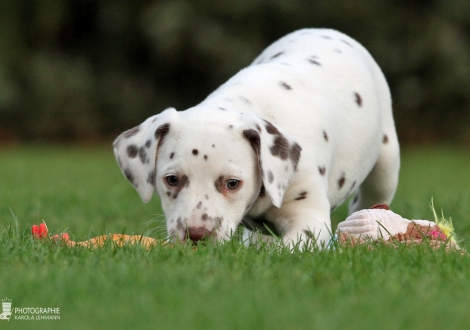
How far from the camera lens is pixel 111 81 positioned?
21.2 m

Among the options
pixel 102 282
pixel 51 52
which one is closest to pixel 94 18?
pixel 51 52

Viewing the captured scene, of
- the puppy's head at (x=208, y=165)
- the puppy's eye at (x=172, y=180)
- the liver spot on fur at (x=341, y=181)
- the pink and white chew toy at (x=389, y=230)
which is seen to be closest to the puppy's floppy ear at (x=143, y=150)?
the puppy's head at (x=208, y=165)

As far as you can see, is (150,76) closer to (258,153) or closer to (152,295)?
(258,153)

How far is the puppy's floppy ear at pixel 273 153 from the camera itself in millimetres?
4430

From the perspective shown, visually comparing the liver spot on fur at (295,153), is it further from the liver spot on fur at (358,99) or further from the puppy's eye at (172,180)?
the liver spot on fur at (358,99)

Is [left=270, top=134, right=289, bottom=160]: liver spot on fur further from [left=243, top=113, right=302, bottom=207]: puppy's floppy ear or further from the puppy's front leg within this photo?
the puppy's front leg

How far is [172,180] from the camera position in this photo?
14.4 feet

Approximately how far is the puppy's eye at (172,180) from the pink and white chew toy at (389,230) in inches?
37.2

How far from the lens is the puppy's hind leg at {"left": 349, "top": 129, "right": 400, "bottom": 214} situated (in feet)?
21.0

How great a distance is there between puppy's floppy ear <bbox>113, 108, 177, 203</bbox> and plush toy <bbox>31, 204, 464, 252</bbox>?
0.34m

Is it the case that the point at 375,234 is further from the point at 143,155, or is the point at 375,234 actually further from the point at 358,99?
the point at 358,99

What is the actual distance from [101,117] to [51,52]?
216 centimetres

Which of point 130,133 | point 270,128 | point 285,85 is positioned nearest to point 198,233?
point 270,128

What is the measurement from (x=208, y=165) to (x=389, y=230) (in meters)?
1.11
